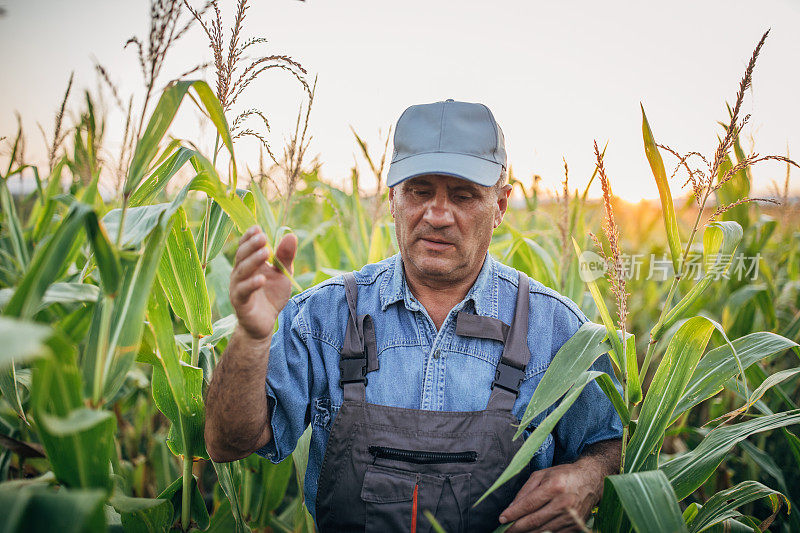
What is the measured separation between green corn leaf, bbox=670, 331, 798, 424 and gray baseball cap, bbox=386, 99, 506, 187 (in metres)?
0.87

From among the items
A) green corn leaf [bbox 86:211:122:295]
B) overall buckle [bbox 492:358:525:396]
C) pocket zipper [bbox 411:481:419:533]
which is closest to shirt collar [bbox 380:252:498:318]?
overall buckle [bbox 492:358:525:396]

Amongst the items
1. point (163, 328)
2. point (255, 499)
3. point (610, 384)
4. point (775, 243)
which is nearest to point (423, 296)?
point (610, 384)

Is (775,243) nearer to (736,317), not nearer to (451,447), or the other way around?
(736,317)

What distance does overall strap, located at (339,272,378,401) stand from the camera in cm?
155

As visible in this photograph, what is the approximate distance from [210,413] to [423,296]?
0.81 meters

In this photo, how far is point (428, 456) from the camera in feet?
4.77

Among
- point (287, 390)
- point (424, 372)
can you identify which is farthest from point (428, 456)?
point (287, 390)

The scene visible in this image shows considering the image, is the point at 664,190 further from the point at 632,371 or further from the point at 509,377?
the point at 509,377

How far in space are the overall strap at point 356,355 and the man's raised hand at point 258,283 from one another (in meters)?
0.38

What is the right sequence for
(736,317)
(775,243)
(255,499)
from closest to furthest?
(255,499) < (736,317) < (775,243)

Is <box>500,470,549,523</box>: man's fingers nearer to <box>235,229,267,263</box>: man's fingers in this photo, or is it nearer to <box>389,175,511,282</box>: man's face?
<box>389,175,511,282</box>: man's face

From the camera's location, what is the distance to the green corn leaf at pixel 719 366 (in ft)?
4.52

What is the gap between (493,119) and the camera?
72.7 inches

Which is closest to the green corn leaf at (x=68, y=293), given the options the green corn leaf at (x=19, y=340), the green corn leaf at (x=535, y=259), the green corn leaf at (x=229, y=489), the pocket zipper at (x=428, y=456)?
the green corn leaf at (x=19, y=340)
